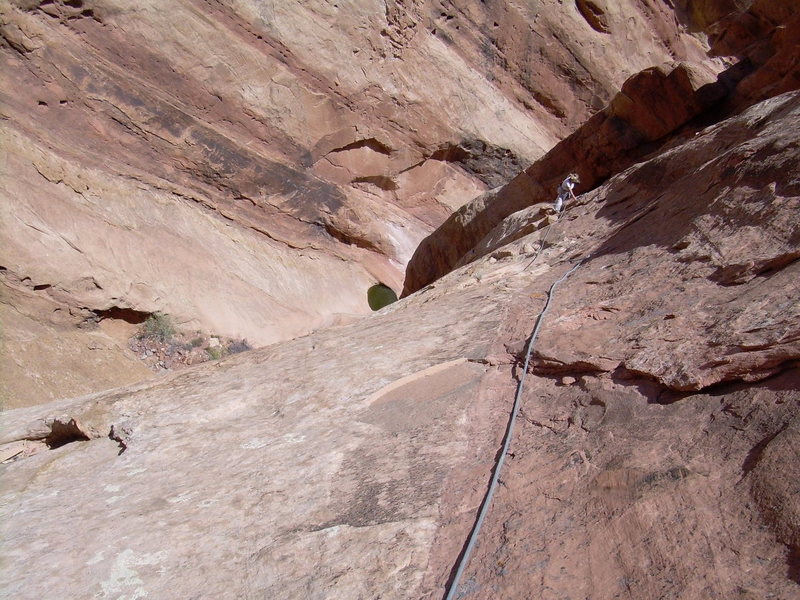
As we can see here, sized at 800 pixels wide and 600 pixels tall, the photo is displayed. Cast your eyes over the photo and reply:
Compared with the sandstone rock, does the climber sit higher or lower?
lower

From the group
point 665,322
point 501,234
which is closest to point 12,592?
point 665,322

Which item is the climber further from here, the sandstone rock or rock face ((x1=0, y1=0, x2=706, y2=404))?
rock face ((x1=0, y1=0, x2=706, y2=404))

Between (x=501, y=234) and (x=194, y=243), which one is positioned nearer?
(x=501, y=234)

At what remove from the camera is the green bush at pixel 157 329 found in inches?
505

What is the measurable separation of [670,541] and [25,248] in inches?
506

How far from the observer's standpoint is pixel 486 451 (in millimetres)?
3234

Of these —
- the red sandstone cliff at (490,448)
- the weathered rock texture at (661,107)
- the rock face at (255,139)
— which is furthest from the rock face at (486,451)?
the rock face at (255,139)

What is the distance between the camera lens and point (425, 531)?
107 inches

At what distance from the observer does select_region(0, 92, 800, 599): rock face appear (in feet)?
7.62

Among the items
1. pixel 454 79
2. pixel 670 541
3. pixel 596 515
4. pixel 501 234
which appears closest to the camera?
pixel 670 541

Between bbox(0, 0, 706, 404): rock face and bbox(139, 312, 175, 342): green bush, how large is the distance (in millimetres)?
237

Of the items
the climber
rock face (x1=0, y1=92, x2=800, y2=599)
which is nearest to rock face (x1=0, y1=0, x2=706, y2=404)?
rock face (x1=0, y1=92, x2=800, y2=599)

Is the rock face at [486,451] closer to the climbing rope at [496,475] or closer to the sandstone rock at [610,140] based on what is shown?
the climbing rope at [496,475]

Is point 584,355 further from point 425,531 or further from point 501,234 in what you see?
point 501,234
